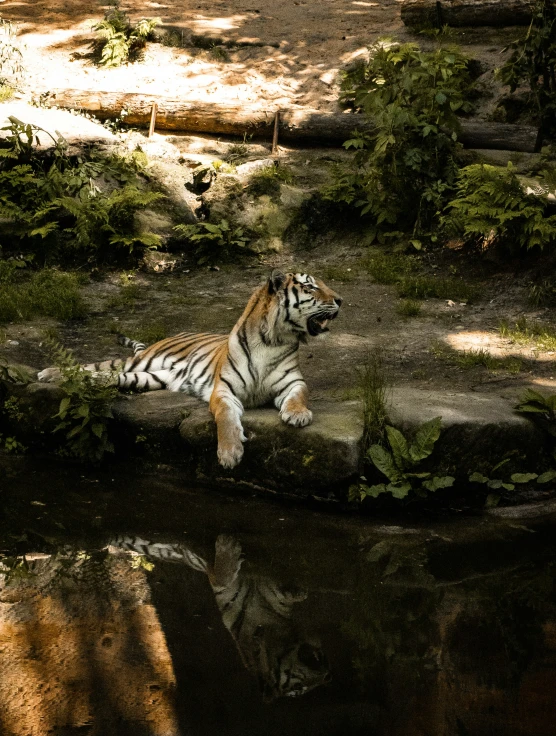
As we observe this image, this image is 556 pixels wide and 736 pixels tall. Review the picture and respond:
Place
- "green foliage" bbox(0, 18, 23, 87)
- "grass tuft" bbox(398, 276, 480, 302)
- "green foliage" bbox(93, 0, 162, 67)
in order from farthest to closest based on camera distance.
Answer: "green foliage" bbox(93, 0, 162, 67) → "green foliage" bbox(0, 18, 23, 87) → "grass tuft" bbox(398, 276, 480, 302)

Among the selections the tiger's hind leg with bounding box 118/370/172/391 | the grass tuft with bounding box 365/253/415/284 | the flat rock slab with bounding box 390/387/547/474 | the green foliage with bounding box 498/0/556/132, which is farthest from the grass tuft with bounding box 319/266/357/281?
the flat rock slab with bounding box 390/387/547/474

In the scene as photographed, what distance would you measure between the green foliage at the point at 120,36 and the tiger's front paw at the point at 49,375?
27.8 ft

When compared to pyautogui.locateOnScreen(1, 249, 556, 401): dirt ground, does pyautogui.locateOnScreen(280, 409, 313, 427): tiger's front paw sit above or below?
above

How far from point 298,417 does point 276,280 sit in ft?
3.05

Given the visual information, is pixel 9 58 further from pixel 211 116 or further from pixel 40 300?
pixel 40 300

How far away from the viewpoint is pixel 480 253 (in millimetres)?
9555

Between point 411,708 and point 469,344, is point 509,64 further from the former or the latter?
point 411,708

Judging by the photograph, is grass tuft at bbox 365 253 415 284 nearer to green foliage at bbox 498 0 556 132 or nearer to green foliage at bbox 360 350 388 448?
green foliage at bbox 498 0 556 132

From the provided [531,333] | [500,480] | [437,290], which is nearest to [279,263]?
[437,290]

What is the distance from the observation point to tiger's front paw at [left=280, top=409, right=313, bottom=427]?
17.7 feet

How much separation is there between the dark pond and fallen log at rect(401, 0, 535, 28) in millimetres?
10301

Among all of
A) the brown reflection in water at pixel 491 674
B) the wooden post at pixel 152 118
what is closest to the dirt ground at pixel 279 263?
the wooden post at pixel 152 118

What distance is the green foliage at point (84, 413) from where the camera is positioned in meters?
5.78

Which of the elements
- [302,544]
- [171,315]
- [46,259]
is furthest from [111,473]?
[46,259]
